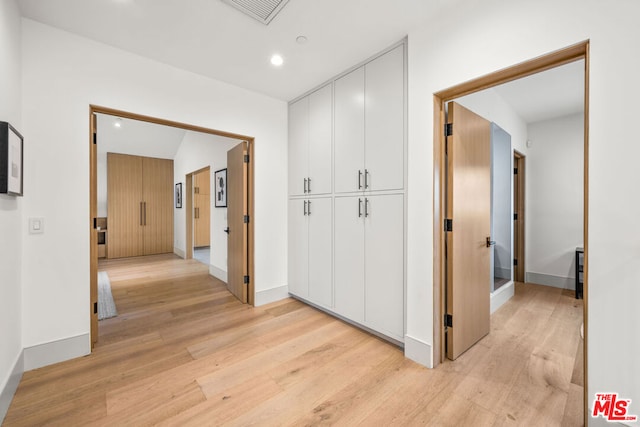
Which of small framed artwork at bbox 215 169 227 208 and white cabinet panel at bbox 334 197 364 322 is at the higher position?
small framed artwork at bbox 215 169 227 208

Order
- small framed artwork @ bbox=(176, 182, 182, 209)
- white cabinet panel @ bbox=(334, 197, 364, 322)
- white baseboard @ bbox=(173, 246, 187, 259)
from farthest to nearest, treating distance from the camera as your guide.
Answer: small framed artwork @ bbox=(176, 182, 182, 209) < white baseboard @ bbox=(173, 246, 187, 259) < white cabinet panel @ bbox=(334, 197, 364, 322)

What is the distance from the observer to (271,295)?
3.50 m

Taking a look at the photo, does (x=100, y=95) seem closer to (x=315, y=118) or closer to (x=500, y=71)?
(x=315, y=118)

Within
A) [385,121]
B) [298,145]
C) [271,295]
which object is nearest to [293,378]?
[271,295]

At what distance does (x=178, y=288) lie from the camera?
4109 mm

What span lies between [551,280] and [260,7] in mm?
5356

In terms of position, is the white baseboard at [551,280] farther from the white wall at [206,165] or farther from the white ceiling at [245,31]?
the white wall at [206,165]

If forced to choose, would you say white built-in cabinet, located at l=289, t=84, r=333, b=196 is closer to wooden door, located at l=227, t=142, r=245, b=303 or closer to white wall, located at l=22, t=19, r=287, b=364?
wooden door, located at l=227, t=142, r=245, b=303

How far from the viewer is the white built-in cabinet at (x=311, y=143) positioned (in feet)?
9.91

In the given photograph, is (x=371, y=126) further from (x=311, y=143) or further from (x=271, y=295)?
(x=271, y=295)

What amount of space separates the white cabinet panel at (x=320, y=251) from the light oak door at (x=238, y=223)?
849 millimetres

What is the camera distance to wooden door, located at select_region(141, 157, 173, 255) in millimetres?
6957

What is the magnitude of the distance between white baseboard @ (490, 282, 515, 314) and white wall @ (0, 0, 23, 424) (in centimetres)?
422

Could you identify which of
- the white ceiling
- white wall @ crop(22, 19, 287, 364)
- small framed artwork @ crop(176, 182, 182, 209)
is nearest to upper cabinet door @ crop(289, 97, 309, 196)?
the white ceiling
